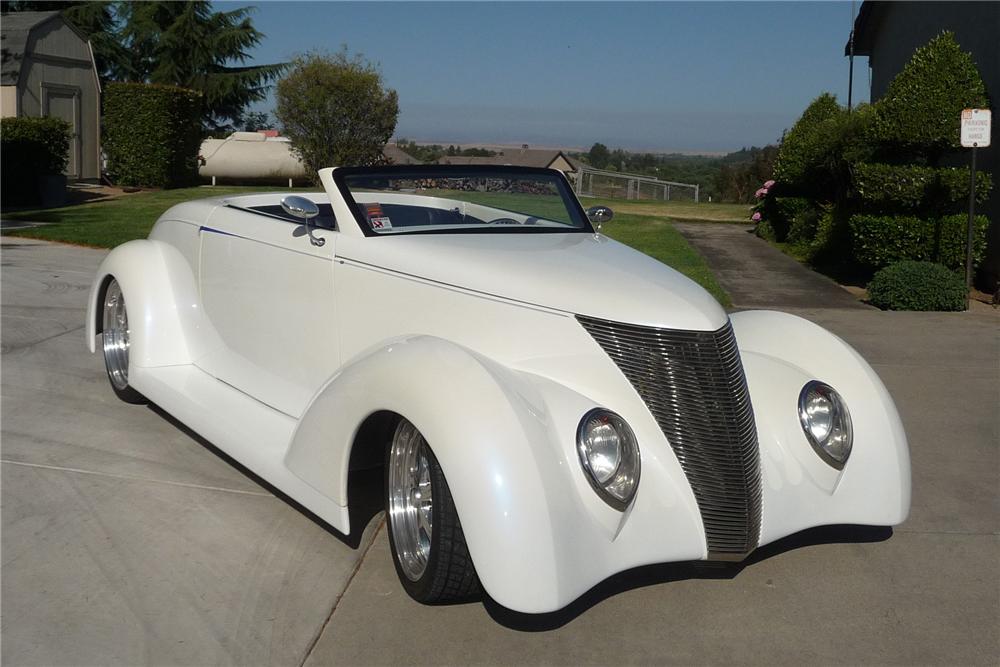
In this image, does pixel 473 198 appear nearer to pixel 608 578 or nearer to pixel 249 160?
pixel 608 578

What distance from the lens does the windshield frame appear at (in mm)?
4566

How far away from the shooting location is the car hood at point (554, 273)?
376 cm

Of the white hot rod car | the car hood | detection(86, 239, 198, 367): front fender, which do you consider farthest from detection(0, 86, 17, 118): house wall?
the car hood

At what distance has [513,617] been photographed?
11.7 ft

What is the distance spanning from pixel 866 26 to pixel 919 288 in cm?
1024

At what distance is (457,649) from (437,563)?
29 centimetres

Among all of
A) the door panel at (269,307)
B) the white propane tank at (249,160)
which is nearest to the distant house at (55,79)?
the white propane tank at (249,160)

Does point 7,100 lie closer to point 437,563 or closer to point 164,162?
point 164,162

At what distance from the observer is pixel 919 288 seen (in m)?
10.5

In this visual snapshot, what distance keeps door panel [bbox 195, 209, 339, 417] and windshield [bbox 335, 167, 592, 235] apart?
0.43m

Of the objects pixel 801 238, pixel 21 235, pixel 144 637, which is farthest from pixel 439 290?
pixel 801 238

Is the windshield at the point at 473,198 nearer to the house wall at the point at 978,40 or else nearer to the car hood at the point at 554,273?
the car hood at the point at 554,273

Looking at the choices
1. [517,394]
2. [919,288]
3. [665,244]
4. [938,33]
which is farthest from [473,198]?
[938,33]

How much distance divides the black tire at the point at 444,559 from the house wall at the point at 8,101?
21.1 metres
